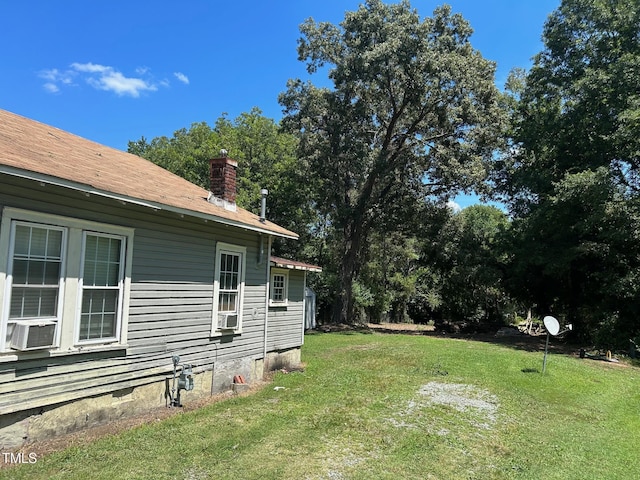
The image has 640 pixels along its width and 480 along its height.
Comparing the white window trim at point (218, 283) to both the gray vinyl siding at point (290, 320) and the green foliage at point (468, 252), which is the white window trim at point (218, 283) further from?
the green foliage at point (468, 252)

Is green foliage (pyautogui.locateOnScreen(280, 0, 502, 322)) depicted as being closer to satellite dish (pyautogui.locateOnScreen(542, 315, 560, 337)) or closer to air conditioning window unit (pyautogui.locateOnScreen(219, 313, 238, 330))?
satellite dish (pyautogui.locateOnScreen(542, 315, 560, 337))

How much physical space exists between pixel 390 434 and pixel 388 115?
2109 cm

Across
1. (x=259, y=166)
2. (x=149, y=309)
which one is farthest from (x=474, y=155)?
(x=149, y=309)

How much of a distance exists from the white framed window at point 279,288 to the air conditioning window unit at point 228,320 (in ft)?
7.26

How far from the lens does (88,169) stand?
6395 millimetres

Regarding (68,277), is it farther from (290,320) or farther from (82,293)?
(290,320)

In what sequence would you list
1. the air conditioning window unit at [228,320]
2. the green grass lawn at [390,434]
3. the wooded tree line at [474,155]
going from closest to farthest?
the green grass lawn at [390,434], the air conditioning window unit at [228,320], the wooded tree line at [474,155]

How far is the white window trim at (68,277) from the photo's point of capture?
4.91 m

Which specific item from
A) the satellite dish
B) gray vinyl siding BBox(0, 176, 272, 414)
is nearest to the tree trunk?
the satellite dish

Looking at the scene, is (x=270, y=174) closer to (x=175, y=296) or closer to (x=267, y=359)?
(x=267, y=359)

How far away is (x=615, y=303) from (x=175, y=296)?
62.4ft

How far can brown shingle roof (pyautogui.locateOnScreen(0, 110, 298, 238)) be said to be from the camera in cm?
519

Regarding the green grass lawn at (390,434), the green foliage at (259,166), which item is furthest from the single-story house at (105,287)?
the green foliage at (259,166)

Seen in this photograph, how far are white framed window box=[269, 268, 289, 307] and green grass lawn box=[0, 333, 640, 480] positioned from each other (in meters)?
1.92
